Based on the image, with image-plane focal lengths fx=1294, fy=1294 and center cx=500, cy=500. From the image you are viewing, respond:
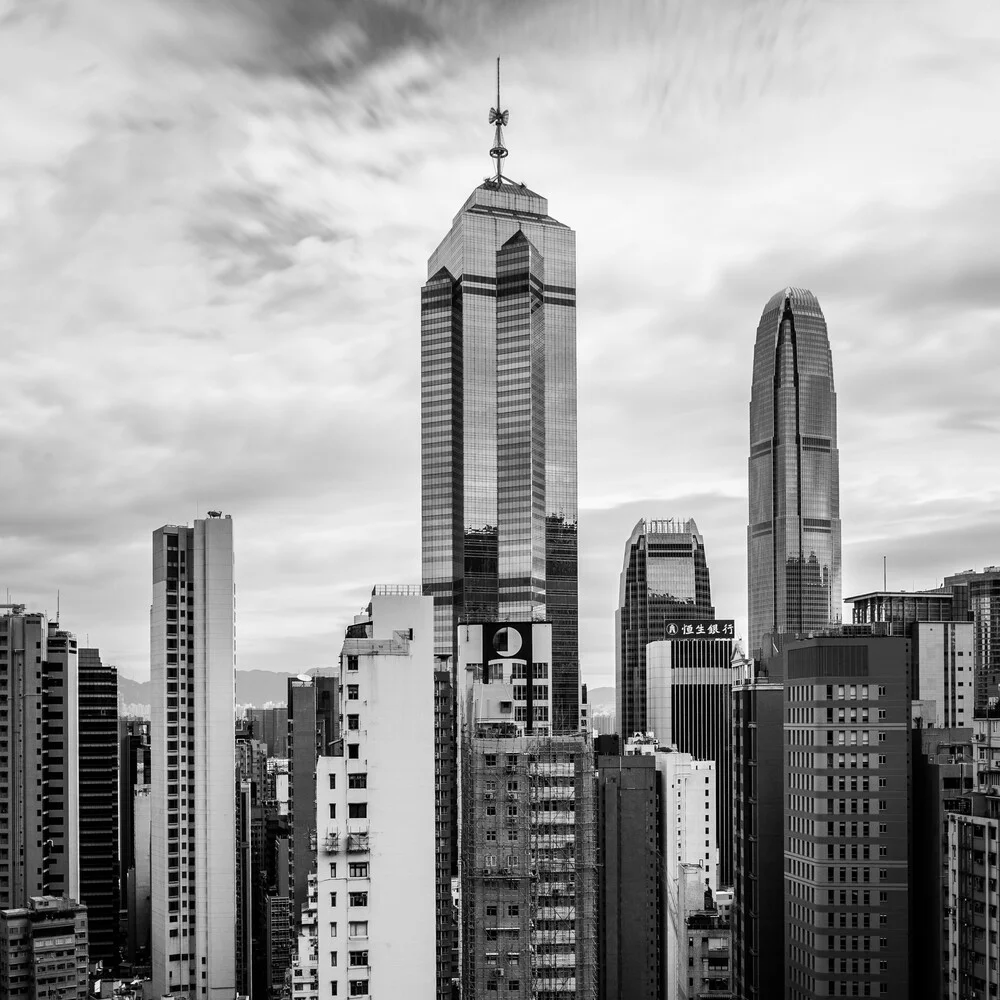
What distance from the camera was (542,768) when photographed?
79875 millimetres

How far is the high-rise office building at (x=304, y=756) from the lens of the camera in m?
150

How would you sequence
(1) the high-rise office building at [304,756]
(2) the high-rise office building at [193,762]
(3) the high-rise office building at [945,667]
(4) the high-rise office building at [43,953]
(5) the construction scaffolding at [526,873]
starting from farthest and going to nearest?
(3) the high-rise office building at [945,667]
(1) the high-rise office building at [304,756]
(2) the high-rise office building at [193,762]
(4) the high-rise office building at [43,953]
(5) the construction scaffolding at [526,873]

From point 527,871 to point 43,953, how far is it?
83.2 m

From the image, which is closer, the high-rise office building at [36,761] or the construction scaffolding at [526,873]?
the construction scaffolding at [526,873]

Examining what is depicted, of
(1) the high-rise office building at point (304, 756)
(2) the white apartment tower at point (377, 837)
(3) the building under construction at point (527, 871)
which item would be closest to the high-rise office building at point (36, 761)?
(1) the high-rise office building at point (304, 756)

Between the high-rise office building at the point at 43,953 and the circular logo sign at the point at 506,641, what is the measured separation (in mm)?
71019

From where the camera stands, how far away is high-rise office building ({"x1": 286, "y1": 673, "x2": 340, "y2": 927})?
491 ft

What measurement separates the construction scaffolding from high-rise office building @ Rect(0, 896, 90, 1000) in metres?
75.9

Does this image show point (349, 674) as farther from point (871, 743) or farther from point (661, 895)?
point (661, 895)

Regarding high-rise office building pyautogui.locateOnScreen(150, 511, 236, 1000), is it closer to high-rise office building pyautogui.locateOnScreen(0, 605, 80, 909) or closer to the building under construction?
high-rise office building pyautogui.locateOnScreen(0, 605, 80, 909)

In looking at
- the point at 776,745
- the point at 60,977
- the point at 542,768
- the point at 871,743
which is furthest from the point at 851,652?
the point at 60,977

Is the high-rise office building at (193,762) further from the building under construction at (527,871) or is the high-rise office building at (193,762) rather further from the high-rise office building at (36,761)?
the building under construction at (527,871)

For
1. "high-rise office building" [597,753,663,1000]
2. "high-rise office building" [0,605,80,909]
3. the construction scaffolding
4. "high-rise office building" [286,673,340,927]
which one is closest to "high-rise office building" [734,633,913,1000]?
"high-rise office building" [597,753,663,1000]

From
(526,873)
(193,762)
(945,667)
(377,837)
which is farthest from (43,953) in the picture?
(945,667)
